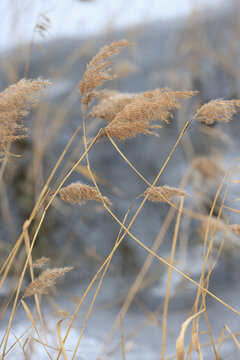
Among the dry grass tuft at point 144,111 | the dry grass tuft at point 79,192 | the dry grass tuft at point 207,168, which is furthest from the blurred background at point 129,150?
the dry grass tuft at point 144,111

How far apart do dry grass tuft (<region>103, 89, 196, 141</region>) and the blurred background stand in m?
0.82

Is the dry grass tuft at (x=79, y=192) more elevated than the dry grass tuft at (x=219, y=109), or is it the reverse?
the dry grass tuft at (x=219, y=109)

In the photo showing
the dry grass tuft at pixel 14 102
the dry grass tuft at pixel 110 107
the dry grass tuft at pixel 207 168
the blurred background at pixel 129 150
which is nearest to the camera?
the dry grass tuft at pixel 14 102

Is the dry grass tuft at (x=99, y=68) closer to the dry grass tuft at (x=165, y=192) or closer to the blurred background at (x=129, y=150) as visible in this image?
the dry grass tuft at (x=165, y=192)

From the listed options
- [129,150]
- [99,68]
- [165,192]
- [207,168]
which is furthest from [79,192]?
[129,150]

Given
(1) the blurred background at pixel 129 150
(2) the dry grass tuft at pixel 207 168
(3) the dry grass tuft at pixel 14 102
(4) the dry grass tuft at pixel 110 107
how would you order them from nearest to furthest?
1. (3) the dry grass tuft at pixel 14 102
2. (4) the dry grass tuft at pixel 110 107
3. (1) the blurred background at pixel 129 150
4. (2) the dry grass tuft at pixel 207 168

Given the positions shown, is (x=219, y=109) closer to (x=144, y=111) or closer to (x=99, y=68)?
(x=144, y=111)

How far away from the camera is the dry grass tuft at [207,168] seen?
207 cm

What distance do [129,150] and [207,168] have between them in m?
0.57

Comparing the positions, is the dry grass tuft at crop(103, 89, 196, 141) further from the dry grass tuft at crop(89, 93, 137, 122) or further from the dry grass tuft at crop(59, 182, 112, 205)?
the dry grass tuft at crop(89, 93, 137, 122)

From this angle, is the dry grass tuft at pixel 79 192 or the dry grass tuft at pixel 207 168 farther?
the dry grass tuft at pixel 207 168

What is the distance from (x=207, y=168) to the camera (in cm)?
210

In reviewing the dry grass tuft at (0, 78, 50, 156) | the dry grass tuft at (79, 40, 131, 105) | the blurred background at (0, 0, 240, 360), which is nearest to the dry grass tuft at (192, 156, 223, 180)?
the blurred background at (0, 0, 240, 360)

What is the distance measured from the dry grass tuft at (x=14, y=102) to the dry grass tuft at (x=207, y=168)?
1.38 meters
